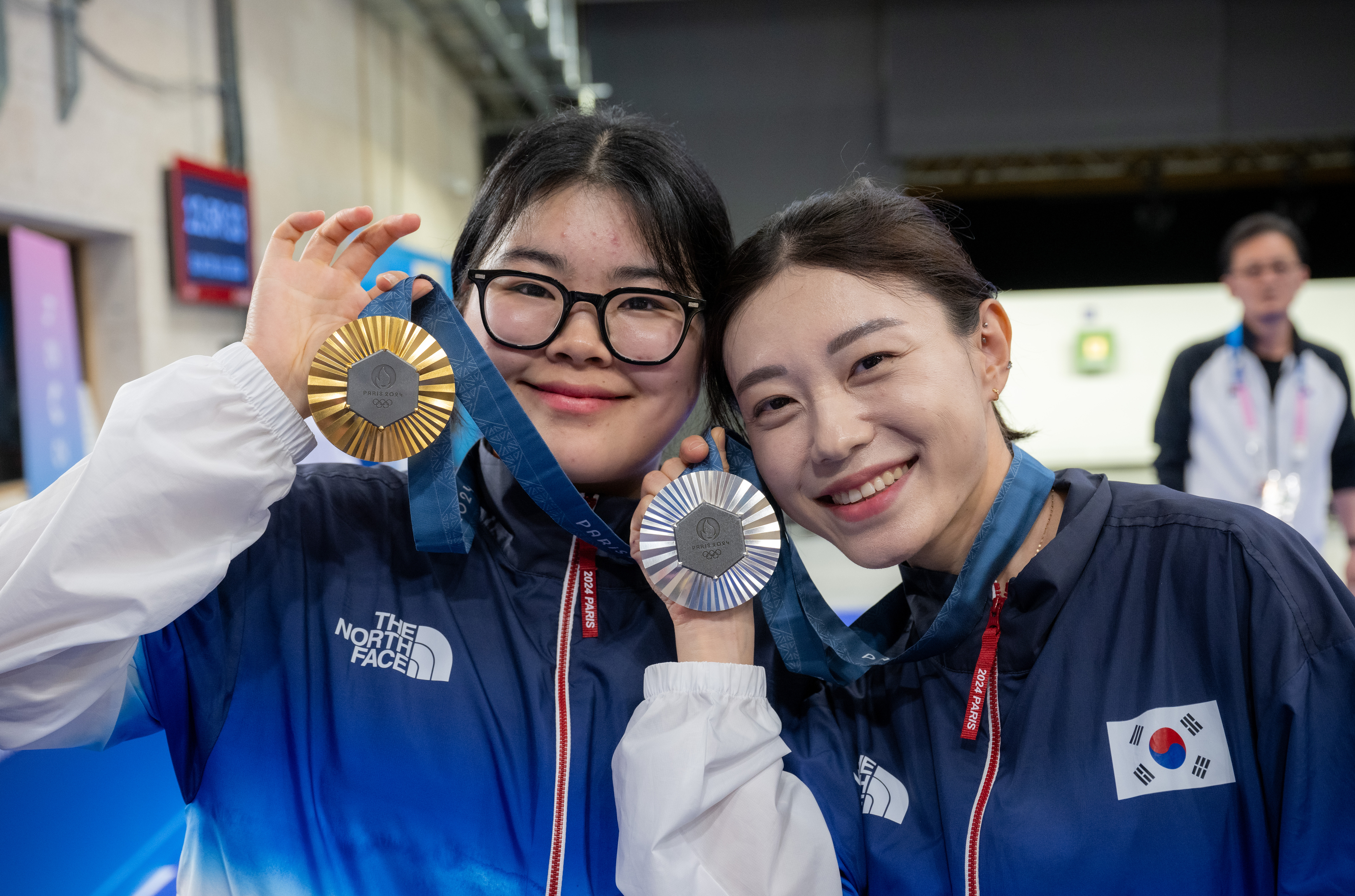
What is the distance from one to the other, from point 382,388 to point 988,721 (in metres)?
0.84

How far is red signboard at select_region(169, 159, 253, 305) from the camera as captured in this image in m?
5.91

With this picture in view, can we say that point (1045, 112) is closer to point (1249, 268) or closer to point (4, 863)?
point (1249, 268)

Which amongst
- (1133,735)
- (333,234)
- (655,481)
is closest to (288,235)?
(333,234)

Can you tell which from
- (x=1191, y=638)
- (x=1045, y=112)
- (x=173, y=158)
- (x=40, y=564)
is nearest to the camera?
(x=40, y=564)

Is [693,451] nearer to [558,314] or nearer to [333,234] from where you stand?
[558,314]

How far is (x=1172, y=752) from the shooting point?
110 cm

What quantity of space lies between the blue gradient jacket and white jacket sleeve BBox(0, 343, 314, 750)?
0.12 m

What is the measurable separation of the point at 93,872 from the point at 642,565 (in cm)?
100

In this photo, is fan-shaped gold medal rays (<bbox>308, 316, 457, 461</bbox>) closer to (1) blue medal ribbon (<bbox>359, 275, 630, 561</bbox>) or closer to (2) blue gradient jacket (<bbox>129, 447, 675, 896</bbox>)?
(1) blue medal ribbon (<bbox>359, 275, 630, 561</bbox>)

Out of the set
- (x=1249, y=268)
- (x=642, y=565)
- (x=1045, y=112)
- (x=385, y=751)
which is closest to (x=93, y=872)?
(x=385, y=751)

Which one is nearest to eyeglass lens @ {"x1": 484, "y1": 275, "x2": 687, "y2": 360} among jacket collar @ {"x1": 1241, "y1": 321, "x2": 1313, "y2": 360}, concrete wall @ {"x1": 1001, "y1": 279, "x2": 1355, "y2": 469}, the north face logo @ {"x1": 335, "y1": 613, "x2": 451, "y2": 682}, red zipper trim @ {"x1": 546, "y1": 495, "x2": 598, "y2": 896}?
red zipper trim @ {"x1": 546, "y1": 495, "x2": 598, "y2": 896}

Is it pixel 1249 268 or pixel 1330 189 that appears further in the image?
pixel 1330 189

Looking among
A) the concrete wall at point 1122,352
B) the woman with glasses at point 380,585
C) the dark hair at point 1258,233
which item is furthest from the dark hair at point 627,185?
the concrete wall at point 1122,352

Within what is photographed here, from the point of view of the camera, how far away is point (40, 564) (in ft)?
3.17
